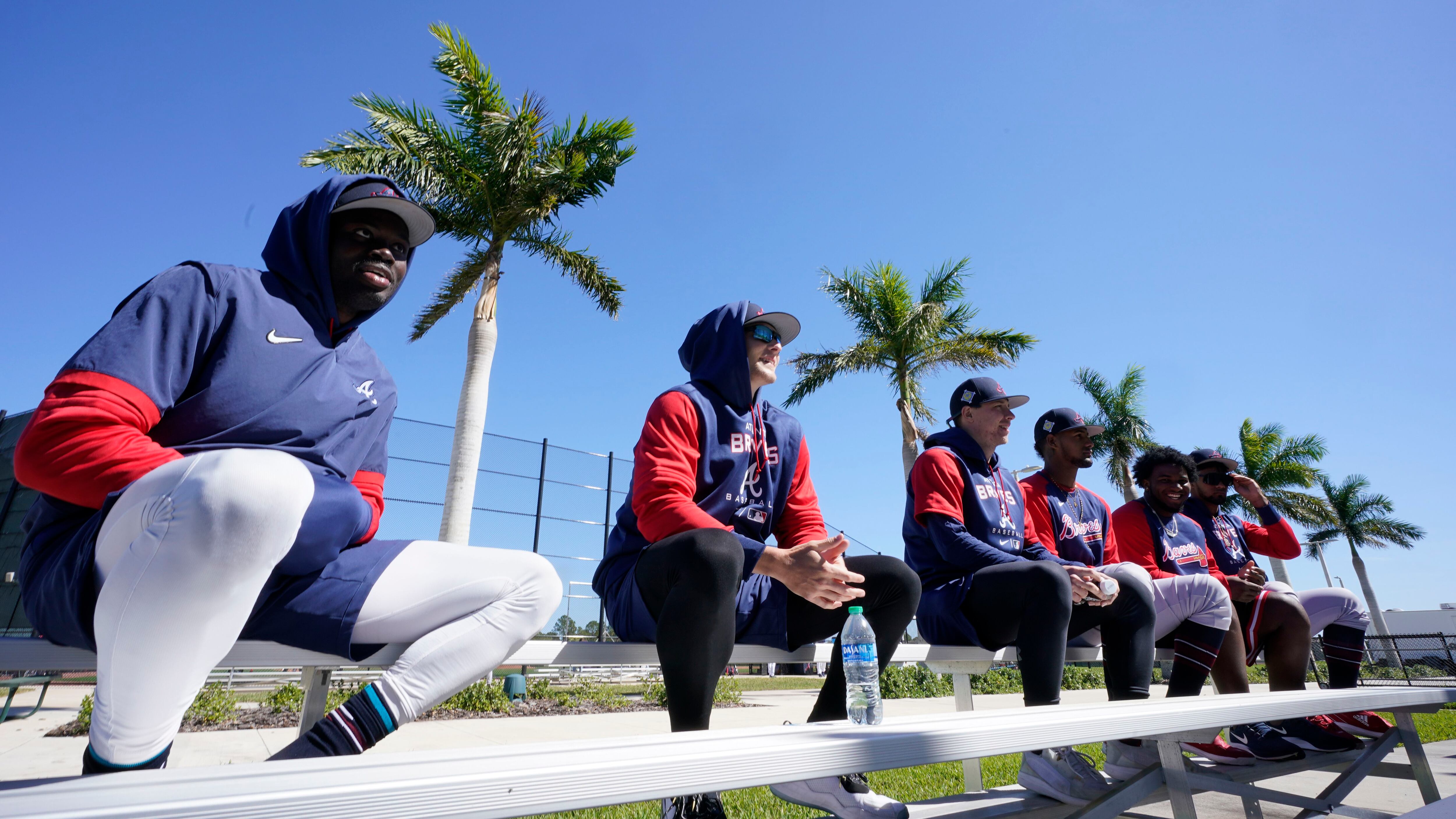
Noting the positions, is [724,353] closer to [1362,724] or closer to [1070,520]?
[1070,520]

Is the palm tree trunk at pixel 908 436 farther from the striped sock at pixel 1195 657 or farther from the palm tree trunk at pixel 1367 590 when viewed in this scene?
the palm tree trunk at pixel 1367 590

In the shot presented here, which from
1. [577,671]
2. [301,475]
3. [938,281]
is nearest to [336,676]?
[577,671]

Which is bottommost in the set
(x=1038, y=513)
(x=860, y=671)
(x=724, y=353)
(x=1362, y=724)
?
(x=1362, y=724)

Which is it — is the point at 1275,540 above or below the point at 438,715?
above

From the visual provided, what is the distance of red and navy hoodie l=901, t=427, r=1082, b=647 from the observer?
3004 mm

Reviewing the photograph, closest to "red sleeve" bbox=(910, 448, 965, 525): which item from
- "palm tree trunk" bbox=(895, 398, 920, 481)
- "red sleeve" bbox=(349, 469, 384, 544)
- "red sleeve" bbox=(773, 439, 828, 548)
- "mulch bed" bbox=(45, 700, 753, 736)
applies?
"red sleeve" bbox=(773, 439, 828, 548)

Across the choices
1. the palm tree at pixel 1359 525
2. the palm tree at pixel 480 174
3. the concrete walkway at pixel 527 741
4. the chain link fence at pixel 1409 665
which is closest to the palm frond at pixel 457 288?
the palm tree at pixel 480 174

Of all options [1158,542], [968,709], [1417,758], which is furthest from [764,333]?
[1417,758]

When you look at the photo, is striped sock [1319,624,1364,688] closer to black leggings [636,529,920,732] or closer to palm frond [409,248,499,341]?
black leggings [636,529,920,732]

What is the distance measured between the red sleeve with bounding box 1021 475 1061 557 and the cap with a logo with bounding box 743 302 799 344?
1.68m

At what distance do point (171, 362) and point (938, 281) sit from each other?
17.3 m

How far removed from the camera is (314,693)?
193cm

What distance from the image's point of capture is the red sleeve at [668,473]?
2055mm

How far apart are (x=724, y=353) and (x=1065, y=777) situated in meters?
2.00
